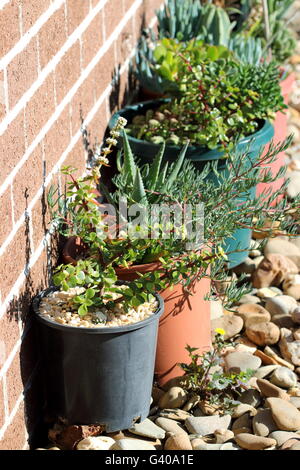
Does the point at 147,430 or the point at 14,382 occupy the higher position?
the point at 14,382

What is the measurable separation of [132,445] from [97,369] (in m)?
0.27

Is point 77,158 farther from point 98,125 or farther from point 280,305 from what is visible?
point 280,305

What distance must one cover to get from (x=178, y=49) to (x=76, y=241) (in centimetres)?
126

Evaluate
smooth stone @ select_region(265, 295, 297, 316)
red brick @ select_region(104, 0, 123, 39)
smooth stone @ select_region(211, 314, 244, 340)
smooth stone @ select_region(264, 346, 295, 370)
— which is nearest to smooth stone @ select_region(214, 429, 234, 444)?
smooth stone @ select_region(264, 346, 295, 370)

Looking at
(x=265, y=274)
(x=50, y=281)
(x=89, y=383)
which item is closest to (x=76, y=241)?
(x=50, y=281)

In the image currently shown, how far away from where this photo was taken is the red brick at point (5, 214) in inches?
93.2

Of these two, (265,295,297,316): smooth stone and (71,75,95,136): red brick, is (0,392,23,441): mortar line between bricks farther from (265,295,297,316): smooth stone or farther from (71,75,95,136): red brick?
(265,295,297,316): smooth stone

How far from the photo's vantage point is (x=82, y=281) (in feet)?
8.53

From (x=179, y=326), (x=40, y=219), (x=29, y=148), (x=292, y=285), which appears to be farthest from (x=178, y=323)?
(x=292, y=285)

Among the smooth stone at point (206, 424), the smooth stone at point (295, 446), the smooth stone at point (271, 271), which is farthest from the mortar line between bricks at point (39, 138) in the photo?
the smooth stone at point (271, 271)

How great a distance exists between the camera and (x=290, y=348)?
11.0 feet

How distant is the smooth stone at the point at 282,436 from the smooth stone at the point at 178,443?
29cm

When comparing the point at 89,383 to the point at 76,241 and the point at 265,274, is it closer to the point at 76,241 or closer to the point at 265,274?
the point at 76,241

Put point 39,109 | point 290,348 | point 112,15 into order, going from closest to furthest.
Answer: point 39,109, point 290,348, point 112,15
